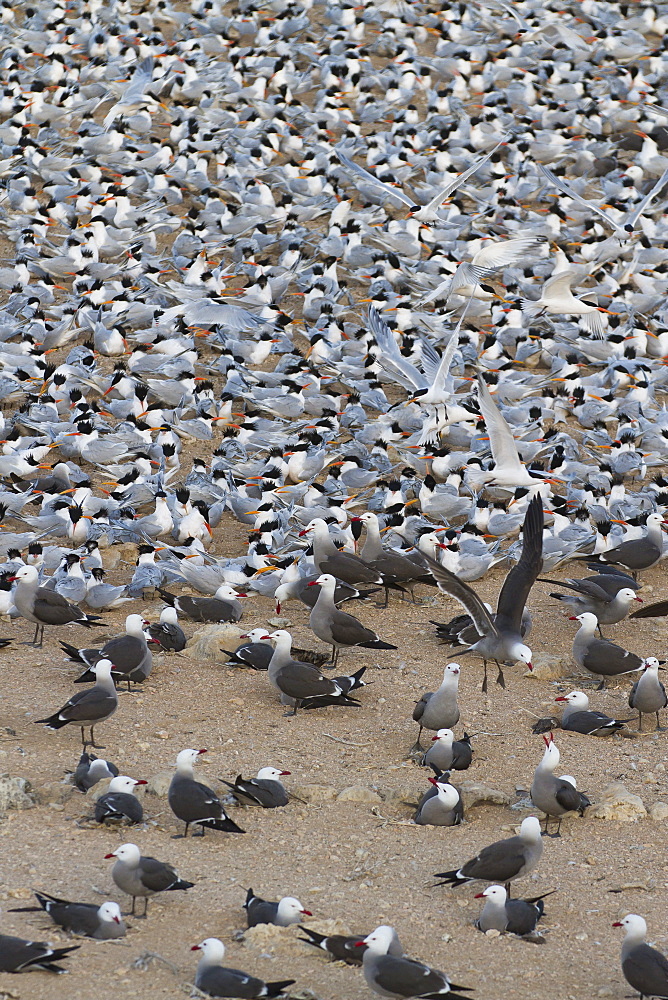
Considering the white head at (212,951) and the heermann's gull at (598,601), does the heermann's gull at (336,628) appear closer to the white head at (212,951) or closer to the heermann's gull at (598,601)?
the heermann's gull at (598,601)

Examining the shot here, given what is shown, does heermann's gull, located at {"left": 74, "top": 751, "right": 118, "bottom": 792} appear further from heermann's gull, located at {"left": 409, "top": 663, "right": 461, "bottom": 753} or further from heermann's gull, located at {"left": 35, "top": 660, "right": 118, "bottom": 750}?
heermann's gull, located at {"left": 409, "top": 663, "right": 461, "bottom": 753}

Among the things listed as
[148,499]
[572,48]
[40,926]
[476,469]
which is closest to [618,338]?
[476,469]

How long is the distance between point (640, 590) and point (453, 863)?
4.46 m

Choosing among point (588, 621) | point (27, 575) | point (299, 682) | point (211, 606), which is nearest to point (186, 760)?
point (299, 682)

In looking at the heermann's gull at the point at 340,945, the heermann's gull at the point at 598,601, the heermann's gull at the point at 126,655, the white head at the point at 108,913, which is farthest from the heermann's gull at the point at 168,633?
the heermann's gull at the point at 340,945

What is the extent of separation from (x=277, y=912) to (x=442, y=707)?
2310mm

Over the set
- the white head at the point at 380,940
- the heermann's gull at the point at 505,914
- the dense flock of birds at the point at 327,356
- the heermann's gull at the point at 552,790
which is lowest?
the dense flock of birds at the point at 327,356

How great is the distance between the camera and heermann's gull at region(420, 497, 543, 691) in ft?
27.5

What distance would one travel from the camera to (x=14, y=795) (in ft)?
25.0

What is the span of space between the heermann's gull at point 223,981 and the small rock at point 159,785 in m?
1.82

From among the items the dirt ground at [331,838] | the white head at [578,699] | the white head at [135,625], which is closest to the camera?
the dirt ground at [331,838]

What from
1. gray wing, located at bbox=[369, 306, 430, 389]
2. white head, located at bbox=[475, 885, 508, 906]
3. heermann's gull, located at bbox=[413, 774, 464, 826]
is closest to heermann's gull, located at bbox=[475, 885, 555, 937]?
white head, located at bbox=[475, 885, 508, 906]

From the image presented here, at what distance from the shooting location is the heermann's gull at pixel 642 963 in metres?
5.99

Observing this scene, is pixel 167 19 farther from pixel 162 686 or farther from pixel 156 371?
pixel 162 686
